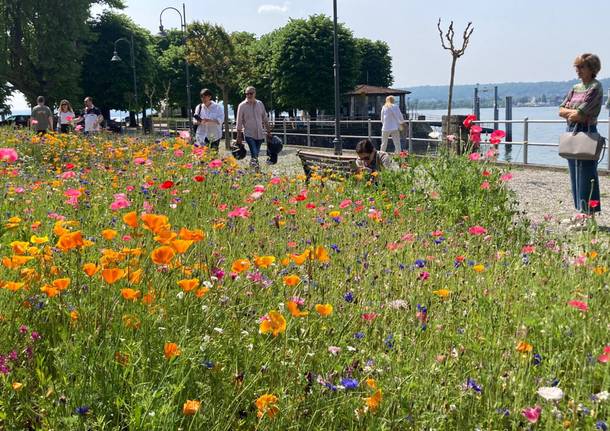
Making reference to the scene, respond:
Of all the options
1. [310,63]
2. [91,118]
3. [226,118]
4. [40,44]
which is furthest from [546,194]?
[310,63]

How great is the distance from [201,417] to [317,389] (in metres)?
0.39

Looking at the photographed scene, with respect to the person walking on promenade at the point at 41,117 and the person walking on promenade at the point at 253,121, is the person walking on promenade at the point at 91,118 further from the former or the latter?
the person walking on promenade at the point at 253,121

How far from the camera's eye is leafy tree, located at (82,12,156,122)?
172ft

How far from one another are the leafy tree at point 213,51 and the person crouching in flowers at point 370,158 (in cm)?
2138

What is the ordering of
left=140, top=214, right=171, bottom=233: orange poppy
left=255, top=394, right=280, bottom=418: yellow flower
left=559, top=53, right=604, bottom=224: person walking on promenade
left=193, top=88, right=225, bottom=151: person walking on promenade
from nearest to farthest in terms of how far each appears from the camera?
left=255, top=394, right=280, bottom=418: yellow flower, left=140, top=214, right=171, bottom=233: orange poppy, left=559, top=53, right=604, bottom=224: person walking on promenade, left=193, top=88, right=225, bottom=151: person walking on promenade

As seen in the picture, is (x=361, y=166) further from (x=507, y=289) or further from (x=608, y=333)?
(x=608, y=333)

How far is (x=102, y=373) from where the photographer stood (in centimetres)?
196

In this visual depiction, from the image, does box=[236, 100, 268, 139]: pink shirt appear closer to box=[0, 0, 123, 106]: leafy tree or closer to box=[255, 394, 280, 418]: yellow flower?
box=[255, 394, 280, 418]: yellow flower

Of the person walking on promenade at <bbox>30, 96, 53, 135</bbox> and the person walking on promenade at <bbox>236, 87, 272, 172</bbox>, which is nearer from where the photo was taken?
the person walking on promenade at <bbox>236, 87, 272, 172</bbox>

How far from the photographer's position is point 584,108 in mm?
6961

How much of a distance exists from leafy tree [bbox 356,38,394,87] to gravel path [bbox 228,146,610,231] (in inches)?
2739

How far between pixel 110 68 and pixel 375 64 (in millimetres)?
A: 40162

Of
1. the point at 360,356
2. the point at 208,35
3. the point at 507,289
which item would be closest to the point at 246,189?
the point at 507,289

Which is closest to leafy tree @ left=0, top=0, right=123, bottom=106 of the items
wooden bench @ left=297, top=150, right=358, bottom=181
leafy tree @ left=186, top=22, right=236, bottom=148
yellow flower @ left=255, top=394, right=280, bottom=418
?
leafy tree @ left=186, top=22, right=236, bottom=148
